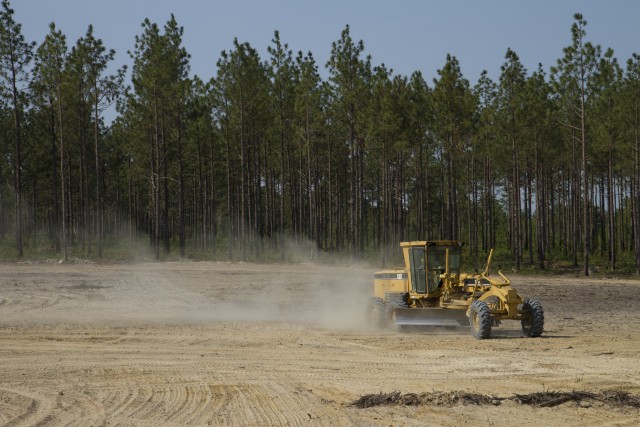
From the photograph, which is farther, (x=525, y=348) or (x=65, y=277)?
(x=65, y=277)

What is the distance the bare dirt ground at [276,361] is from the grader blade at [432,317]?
1.35 ft

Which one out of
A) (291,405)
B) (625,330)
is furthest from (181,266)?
(291,405)

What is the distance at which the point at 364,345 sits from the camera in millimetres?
18703

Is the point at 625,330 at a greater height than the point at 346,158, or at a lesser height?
lesser

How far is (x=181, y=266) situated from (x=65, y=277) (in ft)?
31.9

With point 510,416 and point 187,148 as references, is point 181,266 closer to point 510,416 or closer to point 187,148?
point 187,148

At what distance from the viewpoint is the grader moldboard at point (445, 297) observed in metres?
19.2

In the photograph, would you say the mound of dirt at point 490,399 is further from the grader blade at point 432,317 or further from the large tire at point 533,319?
the grader blade at point 432,317

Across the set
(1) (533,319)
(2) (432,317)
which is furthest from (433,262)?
(1) (533,319)

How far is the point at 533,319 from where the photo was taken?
19203 mm

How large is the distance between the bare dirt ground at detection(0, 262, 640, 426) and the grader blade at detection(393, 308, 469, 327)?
0.41 m

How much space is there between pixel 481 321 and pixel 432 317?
82.6 inches

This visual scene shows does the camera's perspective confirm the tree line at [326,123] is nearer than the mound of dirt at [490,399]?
No

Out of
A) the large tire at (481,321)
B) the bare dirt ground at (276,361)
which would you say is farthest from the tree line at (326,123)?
the large tire at (481,321)
